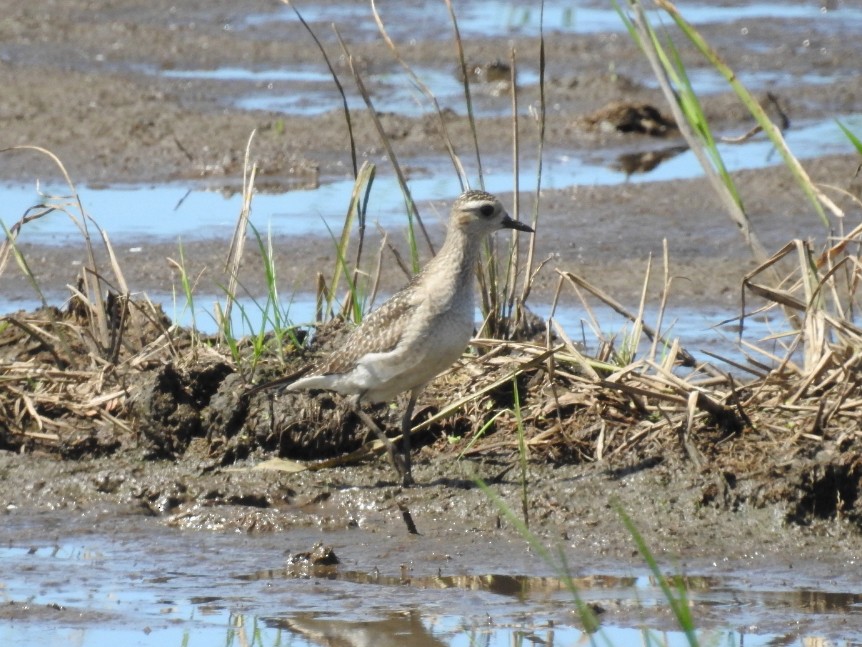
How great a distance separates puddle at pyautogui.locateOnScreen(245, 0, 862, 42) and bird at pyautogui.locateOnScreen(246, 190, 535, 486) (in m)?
13.5

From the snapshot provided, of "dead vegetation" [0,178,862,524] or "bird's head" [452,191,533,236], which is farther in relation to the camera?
"bird's head" [452,191,533,236]

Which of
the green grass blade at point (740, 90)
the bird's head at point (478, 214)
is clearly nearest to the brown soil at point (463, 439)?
the bird's head at point (478, 214)

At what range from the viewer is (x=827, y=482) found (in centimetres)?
625

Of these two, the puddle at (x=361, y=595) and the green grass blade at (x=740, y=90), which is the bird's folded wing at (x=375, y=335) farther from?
the green grass blade at (x=740, y=90)

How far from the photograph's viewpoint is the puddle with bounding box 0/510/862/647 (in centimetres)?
536

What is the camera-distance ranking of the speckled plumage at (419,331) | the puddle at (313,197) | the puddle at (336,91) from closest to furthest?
the speckled plumage at (419,331) < the puddle at (313,197) < the puddle at (336,91)

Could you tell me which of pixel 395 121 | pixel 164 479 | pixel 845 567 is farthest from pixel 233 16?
pixel 845 567

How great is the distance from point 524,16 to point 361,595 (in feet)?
57.3

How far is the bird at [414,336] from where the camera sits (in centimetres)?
661

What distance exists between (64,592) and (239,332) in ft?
10.9

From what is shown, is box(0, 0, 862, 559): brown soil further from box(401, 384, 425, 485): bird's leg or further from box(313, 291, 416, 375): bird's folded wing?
box(313, 291, 416, 375): bird's folded wing

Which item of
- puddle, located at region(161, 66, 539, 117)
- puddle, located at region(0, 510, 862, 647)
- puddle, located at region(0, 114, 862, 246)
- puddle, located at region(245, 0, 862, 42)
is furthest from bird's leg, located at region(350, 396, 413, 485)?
puddle, located at region(245, 0, 862, 42)

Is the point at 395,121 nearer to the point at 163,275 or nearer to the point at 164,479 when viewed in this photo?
the point at 163,275

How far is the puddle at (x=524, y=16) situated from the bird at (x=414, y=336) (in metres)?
13.5
